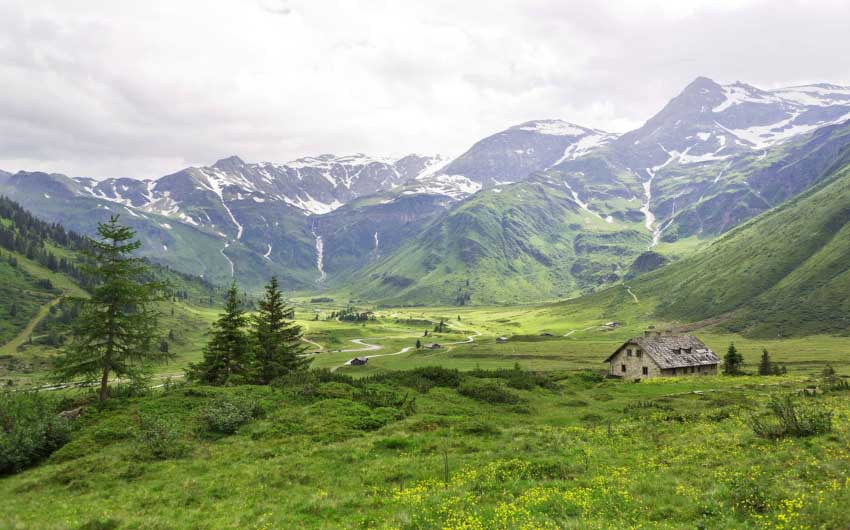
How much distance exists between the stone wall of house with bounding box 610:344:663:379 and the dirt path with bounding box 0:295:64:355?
544ft

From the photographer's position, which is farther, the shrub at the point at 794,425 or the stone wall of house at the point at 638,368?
the stone wall of house at the point at 638,368

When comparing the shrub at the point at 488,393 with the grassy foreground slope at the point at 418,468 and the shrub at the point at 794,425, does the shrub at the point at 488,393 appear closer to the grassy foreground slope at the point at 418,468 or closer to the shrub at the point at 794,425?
the grassy foreground slope at the point at 418,468

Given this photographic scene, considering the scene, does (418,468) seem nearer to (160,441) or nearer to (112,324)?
(160,441)

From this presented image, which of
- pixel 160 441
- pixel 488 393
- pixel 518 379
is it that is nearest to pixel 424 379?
pixel 488 393

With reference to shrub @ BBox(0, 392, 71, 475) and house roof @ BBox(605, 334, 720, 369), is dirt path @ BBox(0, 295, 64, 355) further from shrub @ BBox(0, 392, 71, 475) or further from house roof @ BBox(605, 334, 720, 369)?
house roof @ BBox(605, 334, 720, 369)

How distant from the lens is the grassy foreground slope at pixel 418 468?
17312mm

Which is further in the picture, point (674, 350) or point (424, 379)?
point (674, 350)

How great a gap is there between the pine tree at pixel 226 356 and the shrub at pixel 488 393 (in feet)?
85.2

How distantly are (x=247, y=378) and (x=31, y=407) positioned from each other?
22.7 m

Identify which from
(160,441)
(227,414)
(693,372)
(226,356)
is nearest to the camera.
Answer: (160,441)

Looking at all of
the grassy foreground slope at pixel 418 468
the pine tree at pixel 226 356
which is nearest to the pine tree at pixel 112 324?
the grassy foreground slope at pixel 418 468

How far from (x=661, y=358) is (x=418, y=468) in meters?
68.9

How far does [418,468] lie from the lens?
24.6 meters

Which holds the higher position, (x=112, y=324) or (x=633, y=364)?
(x=112, y=324)
